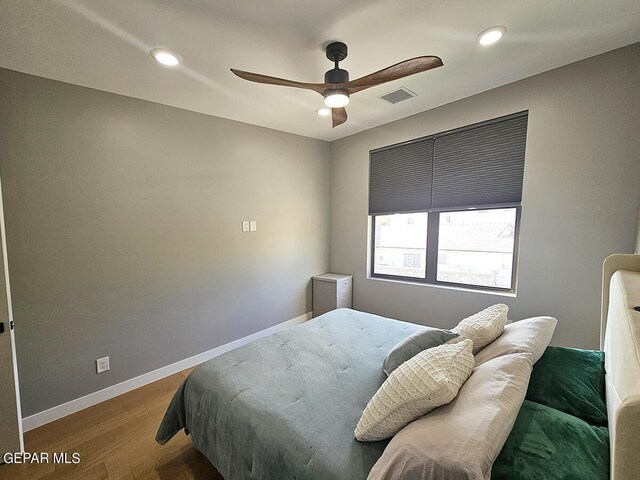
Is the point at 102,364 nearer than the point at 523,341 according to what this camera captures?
No

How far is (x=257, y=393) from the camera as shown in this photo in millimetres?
1350

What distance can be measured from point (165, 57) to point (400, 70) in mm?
1585

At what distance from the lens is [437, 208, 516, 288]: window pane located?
262 centimetres

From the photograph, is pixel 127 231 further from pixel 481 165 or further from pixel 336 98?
pixel 481 165

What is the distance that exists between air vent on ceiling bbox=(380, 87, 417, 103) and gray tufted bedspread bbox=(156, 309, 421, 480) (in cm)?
213

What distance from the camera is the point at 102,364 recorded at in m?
2.23

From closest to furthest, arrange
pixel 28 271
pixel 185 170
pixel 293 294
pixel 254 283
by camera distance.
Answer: pixel 28 271
pixel 185 170
pixel 254 283
pixel 293 294

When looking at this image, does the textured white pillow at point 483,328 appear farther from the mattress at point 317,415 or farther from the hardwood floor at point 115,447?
the hardwood floor at point 115,447

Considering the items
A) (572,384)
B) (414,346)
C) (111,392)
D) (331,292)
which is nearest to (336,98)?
(414,346)

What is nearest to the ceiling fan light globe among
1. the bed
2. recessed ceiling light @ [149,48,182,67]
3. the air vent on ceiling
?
the air vent on ceiling

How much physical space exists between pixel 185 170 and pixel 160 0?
1.47m

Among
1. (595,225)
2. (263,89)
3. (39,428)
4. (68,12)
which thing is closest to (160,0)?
(68,12)

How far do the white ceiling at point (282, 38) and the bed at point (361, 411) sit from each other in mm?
1502

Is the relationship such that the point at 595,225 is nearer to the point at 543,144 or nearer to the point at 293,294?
the point at 543,144
